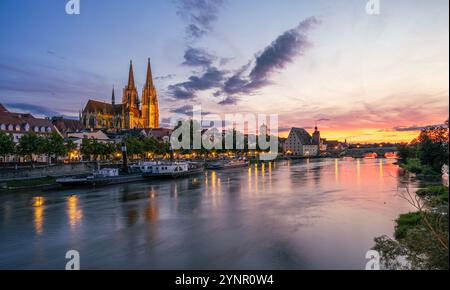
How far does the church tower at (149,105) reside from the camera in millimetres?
174625

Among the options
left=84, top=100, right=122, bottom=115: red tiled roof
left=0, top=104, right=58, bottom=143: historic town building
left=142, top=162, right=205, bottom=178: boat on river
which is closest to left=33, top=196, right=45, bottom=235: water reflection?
left=142, top=162, right=205, bottom=178: boat on river

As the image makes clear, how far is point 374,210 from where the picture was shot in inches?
1106

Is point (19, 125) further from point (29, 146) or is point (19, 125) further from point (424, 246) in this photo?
point (424, 246)

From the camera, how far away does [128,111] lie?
161 metres

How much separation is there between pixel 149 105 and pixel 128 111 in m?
16.0

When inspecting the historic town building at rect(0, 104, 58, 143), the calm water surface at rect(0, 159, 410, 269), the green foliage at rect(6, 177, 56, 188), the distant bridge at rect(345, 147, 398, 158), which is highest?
the historic town building at rect(0, 104, 58, 143)

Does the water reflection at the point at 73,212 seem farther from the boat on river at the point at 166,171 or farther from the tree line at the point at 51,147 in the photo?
the tree line at the point at 51,147

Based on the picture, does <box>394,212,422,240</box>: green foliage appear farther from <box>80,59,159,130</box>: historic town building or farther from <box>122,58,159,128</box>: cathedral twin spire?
<box>122,58,159,128</box>: cathedral twin spire

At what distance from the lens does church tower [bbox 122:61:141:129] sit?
526 feet

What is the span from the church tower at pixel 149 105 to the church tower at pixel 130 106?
4253 millimetres

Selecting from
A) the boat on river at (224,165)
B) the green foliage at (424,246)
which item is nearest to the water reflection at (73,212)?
the green foliage at (424,246)
